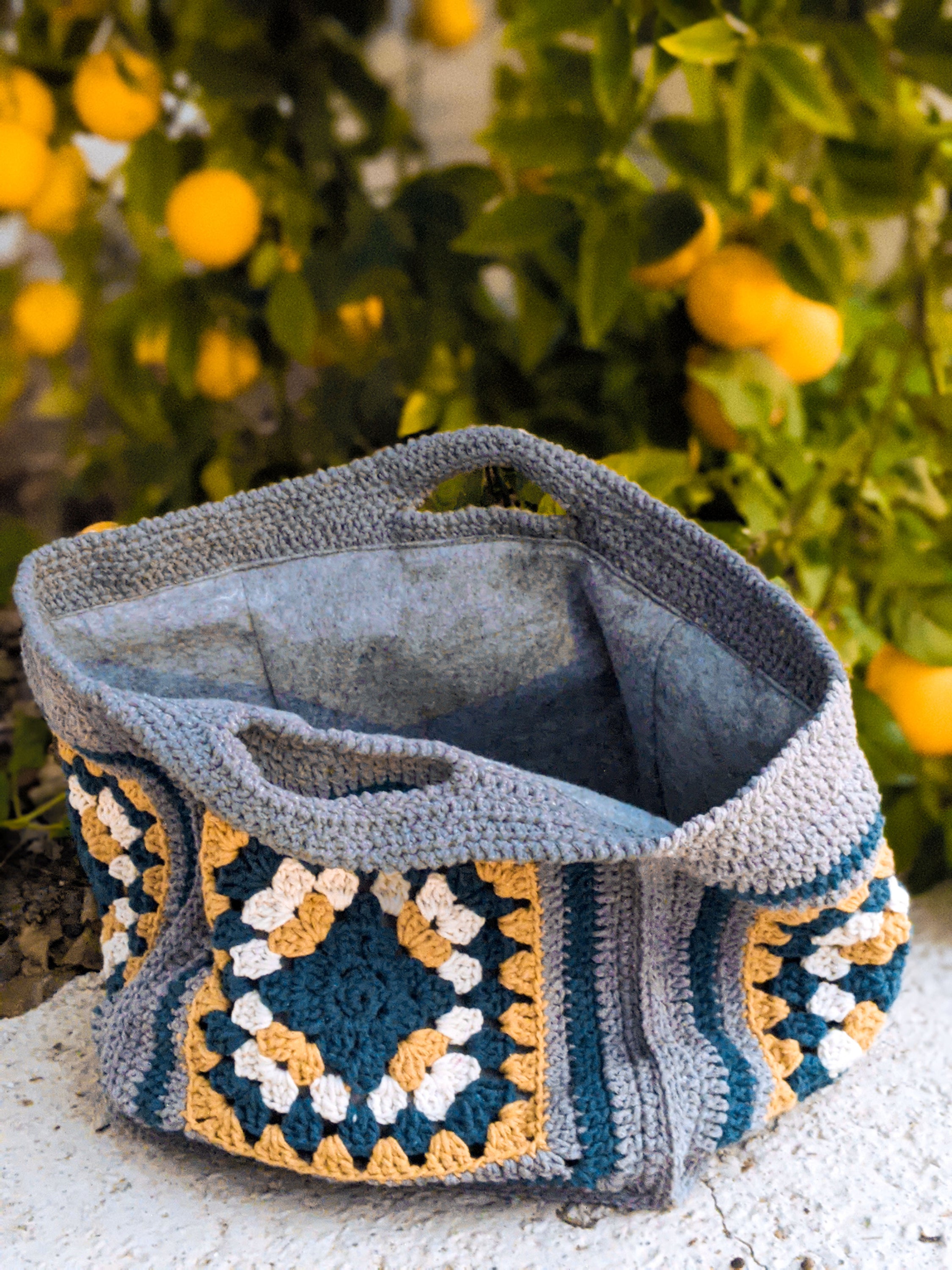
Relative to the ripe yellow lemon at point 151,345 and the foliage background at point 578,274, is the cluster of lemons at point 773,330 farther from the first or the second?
the ripe yellow lemon at point 151,345

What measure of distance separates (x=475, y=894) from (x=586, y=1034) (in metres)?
0.07

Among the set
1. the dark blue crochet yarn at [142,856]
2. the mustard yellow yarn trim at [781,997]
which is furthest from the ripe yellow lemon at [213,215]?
the mustard yellow yarn trim at [781,997]

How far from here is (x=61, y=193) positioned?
753mm

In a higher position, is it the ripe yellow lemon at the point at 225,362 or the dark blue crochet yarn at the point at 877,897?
the dark blue crochet yarn at the point at 877,897

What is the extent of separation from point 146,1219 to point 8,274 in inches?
28.0

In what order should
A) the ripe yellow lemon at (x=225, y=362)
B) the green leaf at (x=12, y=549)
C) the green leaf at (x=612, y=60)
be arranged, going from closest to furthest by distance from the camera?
1. the green leaf at (x=612, y=60)
2. the green leaf at (x=12, y=549)
3. the ripe yellow lemon at (x=225, y=362)

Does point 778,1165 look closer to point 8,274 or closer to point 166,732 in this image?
point 166,732

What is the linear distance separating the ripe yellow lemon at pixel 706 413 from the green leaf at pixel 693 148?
12 cm

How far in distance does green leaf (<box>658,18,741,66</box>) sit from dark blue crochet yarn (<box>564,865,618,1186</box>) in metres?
0.40

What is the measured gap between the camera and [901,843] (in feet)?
2.07

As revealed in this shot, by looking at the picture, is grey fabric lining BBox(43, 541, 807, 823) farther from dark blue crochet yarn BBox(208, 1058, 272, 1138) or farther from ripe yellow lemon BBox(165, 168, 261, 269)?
ripe yellow lemon BBox(165, 168, 261, 269)

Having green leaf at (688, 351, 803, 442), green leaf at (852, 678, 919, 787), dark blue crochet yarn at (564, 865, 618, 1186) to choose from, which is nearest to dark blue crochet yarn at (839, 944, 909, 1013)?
dark blue crochet yarn at (564, 865, 618, 1186)

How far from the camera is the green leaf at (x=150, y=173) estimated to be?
0.72 metres

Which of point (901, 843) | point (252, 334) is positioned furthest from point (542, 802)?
point (252, 334)
